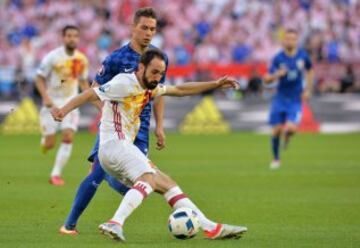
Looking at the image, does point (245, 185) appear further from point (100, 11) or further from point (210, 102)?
point (100, 11)

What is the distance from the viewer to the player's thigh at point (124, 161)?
31.0 feet

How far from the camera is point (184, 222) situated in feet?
30.8

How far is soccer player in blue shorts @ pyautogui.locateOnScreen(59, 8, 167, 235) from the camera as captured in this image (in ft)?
33.4

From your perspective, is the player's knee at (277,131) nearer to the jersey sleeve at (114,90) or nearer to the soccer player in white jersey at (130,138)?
the soccer player in white jersey at (130,138)

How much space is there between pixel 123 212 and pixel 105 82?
1.68m

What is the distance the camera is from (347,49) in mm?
32406

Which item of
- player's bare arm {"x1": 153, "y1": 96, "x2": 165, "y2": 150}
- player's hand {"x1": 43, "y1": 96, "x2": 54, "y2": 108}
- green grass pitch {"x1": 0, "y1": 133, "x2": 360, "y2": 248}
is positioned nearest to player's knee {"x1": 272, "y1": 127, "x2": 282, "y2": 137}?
green grass pitch {"x1": 0, "y1": 133, "x2": 360, "y2": 248}

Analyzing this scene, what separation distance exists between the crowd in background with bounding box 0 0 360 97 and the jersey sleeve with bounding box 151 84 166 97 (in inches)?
844

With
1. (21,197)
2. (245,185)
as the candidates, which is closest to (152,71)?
(21,197)

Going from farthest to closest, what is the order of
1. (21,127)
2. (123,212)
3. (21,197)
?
(21,127) < (21,197) < (123,212)

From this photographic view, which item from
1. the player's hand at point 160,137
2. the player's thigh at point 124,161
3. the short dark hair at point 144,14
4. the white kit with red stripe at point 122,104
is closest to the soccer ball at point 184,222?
the player's thigh at point 124,161

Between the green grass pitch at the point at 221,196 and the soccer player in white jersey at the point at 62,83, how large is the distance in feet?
1.87

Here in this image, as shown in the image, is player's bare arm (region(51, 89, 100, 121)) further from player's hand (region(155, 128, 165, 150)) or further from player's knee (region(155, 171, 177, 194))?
player's hand (region(155, 128, 165, 150))

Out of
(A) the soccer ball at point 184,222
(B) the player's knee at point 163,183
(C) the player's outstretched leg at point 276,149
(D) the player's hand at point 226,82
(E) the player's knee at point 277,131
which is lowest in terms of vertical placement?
(C) the player's outstretched leg at point 276,149
